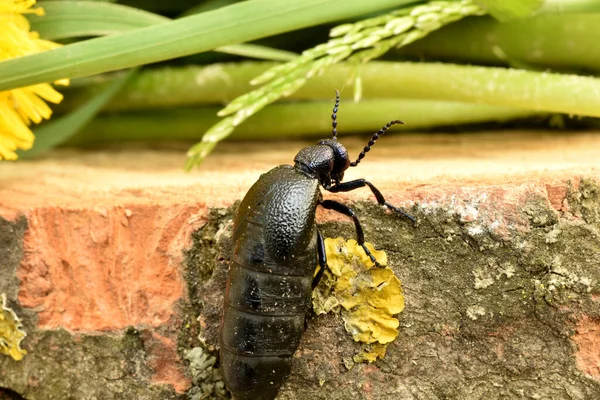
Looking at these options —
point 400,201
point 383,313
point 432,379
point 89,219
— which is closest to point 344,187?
point 400,201

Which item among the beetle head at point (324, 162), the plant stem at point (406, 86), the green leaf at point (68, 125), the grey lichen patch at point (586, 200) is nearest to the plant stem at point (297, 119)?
the plant stem at point (406, 86)

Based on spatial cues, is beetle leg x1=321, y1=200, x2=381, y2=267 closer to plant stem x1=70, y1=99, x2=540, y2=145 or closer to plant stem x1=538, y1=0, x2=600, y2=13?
plant stem x1=70, y1=99, x2=540, y2=145

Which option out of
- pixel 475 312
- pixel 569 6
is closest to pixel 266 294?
pixel 475 312

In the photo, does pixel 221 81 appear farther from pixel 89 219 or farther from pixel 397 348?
pixel 397 348

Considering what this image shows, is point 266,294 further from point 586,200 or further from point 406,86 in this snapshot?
point 406,86

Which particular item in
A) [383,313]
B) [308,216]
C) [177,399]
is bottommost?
[177,399]

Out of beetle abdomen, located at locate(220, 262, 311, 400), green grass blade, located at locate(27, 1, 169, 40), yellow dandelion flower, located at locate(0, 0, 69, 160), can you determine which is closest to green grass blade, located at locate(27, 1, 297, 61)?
green grass blade, located at locate(27, 1, 169, 40)

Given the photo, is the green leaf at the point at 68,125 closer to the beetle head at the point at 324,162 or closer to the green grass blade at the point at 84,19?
the green grass blade at the point at 84,19
